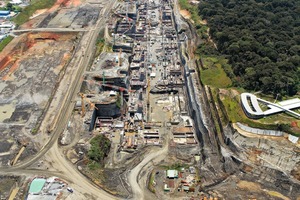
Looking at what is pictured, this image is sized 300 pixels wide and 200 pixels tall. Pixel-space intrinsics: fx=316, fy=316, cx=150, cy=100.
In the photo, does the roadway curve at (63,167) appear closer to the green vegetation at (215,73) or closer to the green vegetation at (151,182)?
the green vegetation at (151,182)

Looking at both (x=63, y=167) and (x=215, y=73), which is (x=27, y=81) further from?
(x=215, y=73)

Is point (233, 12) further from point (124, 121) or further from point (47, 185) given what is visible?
point (47, 185)

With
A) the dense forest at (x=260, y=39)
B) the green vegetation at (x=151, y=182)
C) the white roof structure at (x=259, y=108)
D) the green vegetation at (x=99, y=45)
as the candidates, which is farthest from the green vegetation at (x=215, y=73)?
the green vegetation at (x=99, y=45)

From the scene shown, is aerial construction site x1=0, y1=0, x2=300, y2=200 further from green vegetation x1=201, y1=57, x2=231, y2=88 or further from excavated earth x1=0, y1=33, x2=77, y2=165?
green vegetation x1=201, y1=57, x2=231, y2=88

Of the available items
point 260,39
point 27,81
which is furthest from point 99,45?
point 260,39

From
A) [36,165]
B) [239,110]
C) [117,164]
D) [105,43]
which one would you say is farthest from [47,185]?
[105,43]
